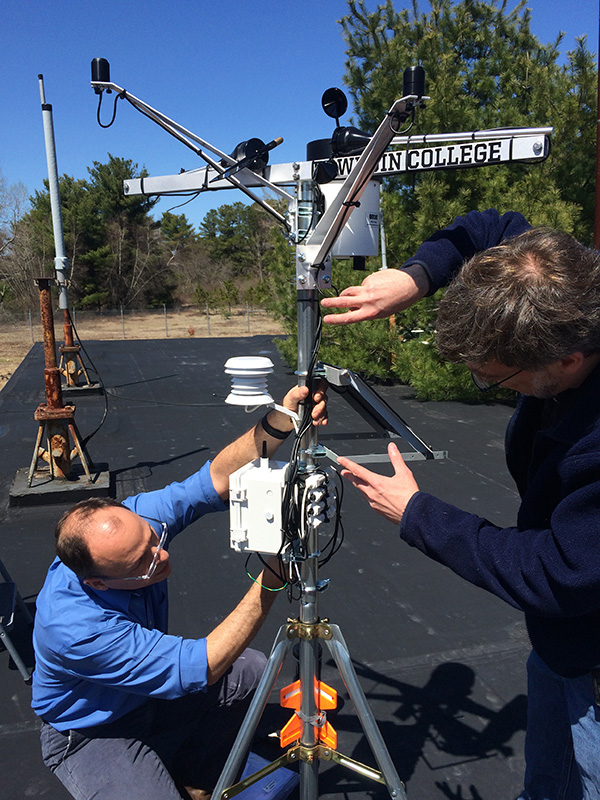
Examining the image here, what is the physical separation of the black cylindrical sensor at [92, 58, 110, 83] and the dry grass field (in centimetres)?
1612

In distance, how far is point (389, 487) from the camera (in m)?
1.43

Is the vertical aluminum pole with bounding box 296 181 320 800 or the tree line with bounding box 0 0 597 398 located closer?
the vertical aluminum pole with bounding box 296 181 320 800

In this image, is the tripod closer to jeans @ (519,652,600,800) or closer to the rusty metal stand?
jeans @ (519,652,600,800)

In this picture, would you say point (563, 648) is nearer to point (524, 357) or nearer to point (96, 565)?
point (524, 357)

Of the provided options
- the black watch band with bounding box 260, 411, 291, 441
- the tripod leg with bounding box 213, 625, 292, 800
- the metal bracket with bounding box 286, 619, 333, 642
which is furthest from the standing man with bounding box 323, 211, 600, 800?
the tripod leg with bounding box 213, 625, 292, 800

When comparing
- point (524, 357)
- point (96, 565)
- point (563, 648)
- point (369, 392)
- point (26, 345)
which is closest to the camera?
point (524, 357)

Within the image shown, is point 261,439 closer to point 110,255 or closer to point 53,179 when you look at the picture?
point 53,179

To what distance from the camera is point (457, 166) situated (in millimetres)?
1980

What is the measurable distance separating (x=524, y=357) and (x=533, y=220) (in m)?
7.15

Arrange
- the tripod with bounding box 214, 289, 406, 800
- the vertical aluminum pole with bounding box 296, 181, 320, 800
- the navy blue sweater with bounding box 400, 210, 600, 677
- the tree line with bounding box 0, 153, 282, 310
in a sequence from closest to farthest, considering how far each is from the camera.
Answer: the navy blue sweater with bounding box 400, 210, 600, 677, the vertical aluminum pole with bounding box 296, 181, 320, 800, the tripod with bounding box 214, 289, 406, 800, the tree line with bounding box 0, 153, 282, 310

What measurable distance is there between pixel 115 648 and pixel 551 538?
1.19 m

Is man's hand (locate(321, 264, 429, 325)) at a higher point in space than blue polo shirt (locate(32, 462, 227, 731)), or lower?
higher

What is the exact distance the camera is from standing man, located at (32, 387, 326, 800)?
1718 mm

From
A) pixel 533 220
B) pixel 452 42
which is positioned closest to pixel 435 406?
pixel 533 220
